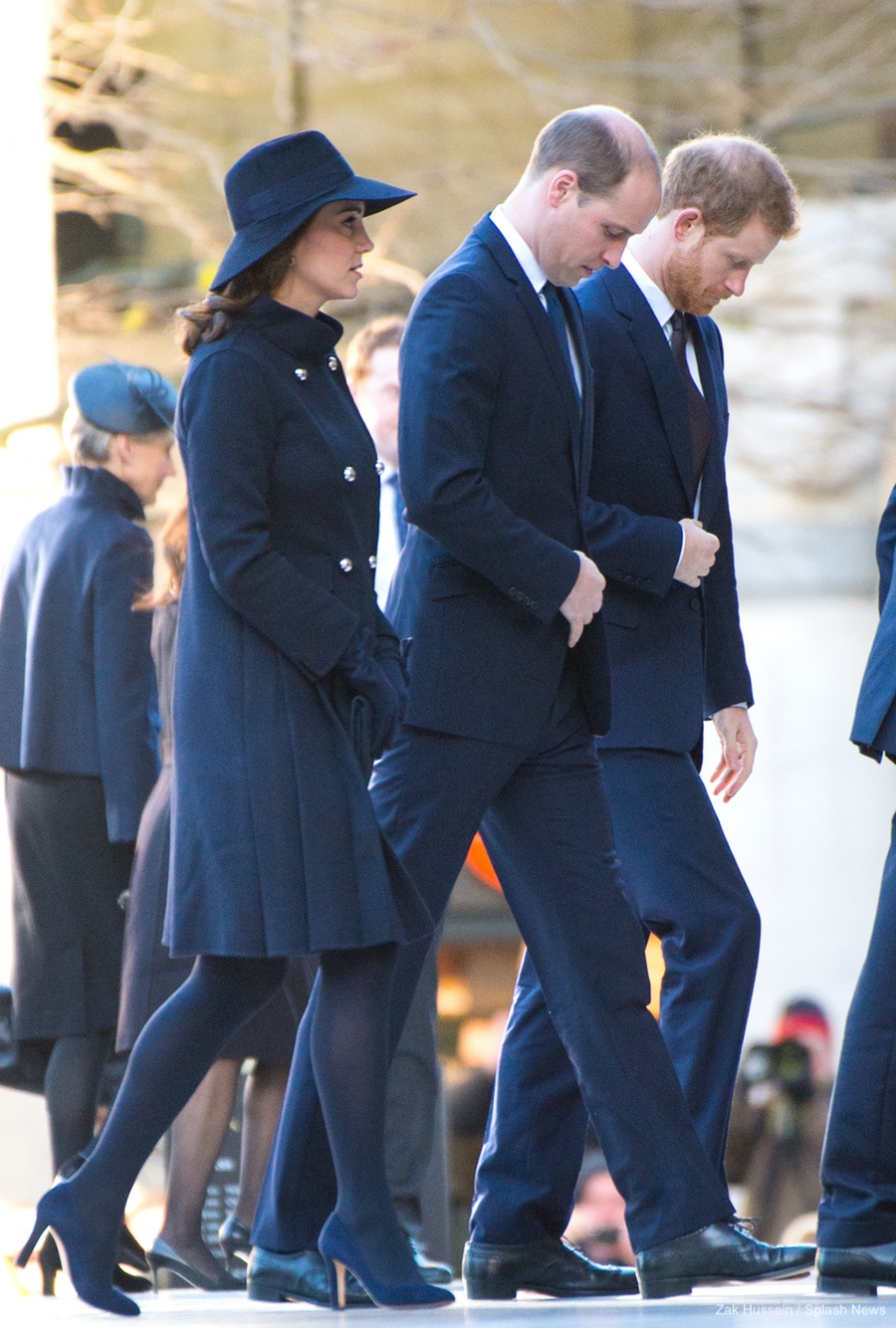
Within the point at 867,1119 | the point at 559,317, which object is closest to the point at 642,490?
the point at 559,317

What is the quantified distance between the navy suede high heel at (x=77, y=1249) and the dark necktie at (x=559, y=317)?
1.53 meters

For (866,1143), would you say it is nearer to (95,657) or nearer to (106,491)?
(95,657)

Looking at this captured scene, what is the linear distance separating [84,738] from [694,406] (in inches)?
65.7

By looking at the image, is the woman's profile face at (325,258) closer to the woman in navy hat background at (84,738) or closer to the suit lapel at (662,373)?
the suit lapel at (662,373)

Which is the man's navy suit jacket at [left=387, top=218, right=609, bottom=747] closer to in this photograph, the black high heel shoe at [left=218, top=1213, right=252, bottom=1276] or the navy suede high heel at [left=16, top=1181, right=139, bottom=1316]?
the navy suede high heel at [left=16, top=1181, right=139, bottom=1316]

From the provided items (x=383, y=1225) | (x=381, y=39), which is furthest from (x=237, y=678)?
(x=381, y=39)

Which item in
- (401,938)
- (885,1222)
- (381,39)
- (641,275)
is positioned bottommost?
(885,1222)

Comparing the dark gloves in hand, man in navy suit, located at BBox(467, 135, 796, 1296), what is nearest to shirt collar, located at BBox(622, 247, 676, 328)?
man in navy suit, located at BBox(467, 135, 796, 1296)

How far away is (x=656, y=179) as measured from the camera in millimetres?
3301

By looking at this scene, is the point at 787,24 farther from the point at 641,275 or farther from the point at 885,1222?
the point at 885,1222

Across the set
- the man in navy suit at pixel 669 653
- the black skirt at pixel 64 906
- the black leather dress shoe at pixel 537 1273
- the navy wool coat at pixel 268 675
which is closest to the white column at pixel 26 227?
the black skirt at pixel 64 906

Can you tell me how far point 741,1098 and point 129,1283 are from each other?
5.96m

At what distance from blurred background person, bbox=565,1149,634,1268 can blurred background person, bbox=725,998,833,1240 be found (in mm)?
627

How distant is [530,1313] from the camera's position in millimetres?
3135
